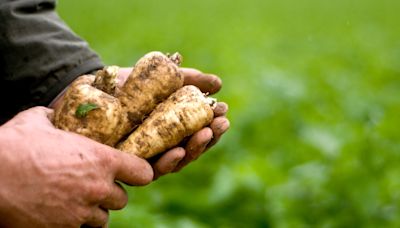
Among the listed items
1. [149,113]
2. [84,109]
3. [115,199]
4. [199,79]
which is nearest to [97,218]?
[115,199]

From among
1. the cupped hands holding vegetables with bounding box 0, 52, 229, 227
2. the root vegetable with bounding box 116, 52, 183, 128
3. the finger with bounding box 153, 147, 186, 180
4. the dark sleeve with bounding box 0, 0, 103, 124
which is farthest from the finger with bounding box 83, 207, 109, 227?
the dark sleeve with bounding box 0, 0, 103, 124

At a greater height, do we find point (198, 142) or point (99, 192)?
point (198, 142)

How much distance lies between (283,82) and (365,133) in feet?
8.19

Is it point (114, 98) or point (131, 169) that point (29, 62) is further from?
point (131, 169)

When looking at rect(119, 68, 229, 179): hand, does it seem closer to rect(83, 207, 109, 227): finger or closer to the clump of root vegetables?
the clump of root vegetables

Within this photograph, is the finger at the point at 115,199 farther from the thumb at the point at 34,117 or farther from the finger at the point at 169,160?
the thumb at the point at 34,117

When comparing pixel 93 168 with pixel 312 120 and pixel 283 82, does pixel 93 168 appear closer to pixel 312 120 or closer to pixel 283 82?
pixel 312 120

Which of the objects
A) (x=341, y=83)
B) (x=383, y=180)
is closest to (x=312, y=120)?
(x=383, y=180)

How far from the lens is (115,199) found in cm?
223

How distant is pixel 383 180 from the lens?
4.21m

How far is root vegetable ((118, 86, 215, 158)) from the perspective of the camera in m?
2.37

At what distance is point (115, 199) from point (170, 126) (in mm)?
265

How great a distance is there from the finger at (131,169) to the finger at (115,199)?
27 mm

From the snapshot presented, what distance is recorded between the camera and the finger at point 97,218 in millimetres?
2188
